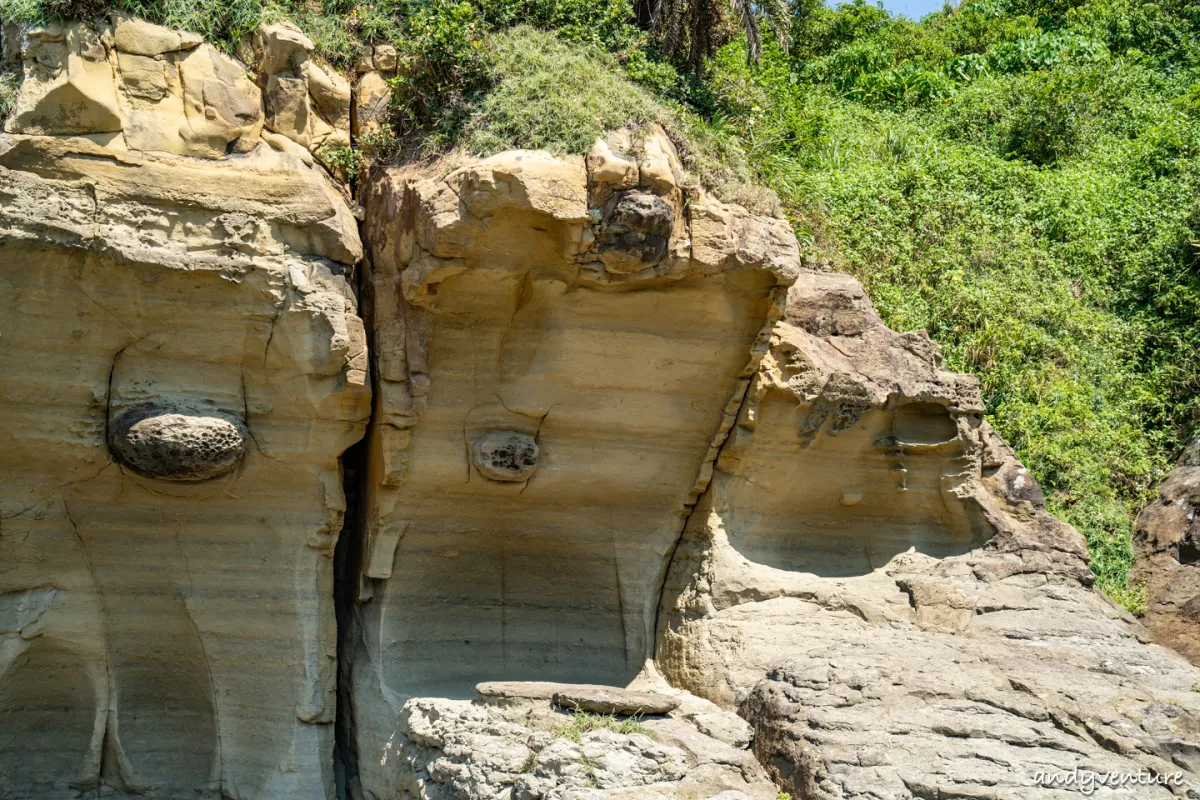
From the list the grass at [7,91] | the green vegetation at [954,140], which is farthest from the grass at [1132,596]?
the grass at [7,91]

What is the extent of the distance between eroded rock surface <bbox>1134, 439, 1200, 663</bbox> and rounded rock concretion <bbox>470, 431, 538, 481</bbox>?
17.1 feet

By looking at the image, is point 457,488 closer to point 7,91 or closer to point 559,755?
point 559,755

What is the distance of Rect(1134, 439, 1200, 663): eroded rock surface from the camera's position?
10523 millimetres

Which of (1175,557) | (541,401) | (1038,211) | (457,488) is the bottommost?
(1175,557)

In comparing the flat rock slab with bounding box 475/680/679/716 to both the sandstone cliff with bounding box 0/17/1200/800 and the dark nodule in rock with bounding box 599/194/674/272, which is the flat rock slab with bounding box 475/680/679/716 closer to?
the sandstone cliff with bounding box 0/17/1200/800

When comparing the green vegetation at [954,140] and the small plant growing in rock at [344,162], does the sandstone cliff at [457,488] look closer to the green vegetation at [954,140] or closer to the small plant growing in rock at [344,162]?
the small plant growing in rock at [344,162]

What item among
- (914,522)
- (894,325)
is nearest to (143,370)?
(914,522)

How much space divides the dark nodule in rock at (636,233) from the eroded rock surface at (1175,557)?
5.26 m

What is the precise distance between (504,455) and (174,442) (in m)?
2.08

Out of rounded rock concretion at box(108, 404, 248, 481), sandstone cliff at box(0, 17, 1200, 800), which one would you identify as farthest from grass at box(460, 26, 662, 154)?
rounded rock concretion at box(108, 404, 248, 481)

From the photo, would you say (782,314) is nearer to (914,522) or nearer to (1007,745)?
(914,522)

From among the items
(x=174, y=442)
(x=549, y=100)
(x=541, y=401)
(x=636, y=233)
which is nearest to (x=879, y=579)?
(x=541, y=401)

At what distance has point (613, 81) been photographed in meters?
9.19

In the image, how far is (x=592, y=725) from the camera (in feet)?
24.1
